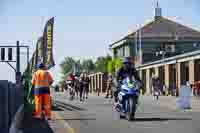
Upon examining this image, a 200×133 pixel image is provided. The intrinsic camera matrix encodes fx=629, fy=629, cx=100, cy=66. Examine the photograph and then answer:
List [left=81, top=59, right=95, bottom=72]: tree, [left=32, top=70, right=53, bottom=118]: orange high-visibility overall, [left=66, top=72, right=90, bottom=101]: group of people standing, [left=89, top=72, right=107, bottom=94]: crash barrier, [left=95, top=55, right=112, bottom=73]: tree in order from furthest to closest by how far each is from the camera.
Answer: [left=81, top=59, right=95, bottom=72]: tree → [left=95, top=55, right=112, bottom=73]: tree → [left=89, top=72, right=107, bottom=94]: crash barrier → [left=66, top=72, right=90, bottom=101]: group of people standing → [left=32, top=70, right=53, bottom=118]: orange high-visibility overall

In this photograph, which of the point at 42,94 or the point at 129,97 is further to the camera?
the point at 42,94

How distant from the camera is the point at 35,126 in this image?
15680 mm

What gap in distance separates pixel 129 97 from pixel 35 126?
115 inches

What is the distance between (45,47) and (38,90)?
756 cm

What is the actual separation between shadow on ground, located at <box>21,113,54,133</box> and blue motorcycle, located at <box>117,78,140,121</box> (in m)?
2.25

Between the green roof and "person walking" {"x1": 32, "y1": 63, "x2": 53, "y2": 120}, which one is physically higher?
the green roof

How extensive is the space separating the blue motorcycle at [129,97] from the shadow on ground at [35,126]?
7.37ft

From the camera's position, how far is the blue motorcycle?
17109 mm

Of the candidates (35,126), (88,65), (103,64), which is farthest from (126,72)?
(88,65)

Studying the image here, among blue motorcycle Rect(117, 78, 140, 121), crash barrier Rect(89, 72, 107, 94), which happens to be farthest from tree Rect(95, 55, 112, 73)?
blue motorcycle Rect(117, 78, 140, 121)

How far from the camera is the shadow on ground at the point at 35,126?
14431 mm

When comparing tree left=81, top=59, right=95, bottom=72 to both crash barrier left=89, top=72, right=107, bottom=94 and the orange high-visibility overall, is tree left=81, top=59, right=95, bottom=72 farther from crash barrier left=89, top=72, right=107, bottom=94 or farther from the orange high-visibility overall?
the orange high-visibility overall

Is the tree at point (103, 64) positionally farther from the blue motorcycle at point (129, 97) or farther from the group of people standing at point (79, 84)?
the blue motorcycle at point (129, 97)

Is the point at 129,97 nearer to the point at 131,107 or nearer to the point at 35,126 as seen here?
the point at 131,107
